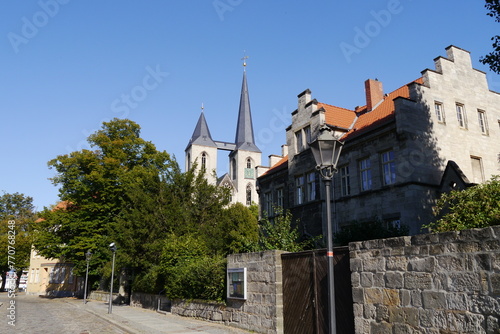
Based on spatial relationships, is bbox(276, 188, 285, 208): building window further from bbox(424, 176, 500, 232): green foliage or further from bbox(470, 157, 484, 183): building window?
bbox(424, 176, 500, 232): green foliage

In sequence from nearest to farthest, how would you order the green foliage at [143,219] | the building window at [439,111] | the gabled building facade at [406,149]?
the gabled building facade at [406,149], the green foliage at [143,219], the building window at [439,111]

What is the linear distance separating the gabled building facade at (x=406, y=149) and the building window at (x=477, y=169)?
0.05 m

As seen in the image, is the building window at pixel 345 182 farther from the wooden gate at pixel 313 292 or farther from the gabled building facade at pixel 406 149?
the wooden gate at pixel 313 292

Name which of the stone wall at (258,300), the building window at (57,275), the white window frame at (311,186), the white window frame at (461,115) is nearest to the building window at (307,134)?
the white window frame at (311,186)

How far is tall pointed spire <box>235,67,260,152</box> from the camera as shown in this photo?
9131 centimetres

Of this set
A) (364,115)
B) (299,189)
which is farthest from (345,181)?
(364,115)

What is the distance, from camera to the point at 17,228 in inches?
1970

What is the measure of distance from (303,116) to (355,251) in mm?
16459

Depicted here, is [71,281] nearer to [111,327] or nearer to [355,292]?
[111,327]

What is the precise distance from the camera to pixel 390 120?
1855 centimetres

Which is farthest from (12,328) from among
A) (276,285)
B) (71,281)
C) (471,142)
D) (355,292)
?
(71,281)

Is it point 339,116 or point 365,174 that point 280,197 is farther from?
point 365,174

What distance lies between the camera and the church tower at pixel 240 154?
89.0 meters

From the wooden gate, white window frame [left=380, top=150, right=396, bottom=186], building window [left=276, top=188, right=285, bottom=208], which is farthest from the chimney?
the wooden gate
